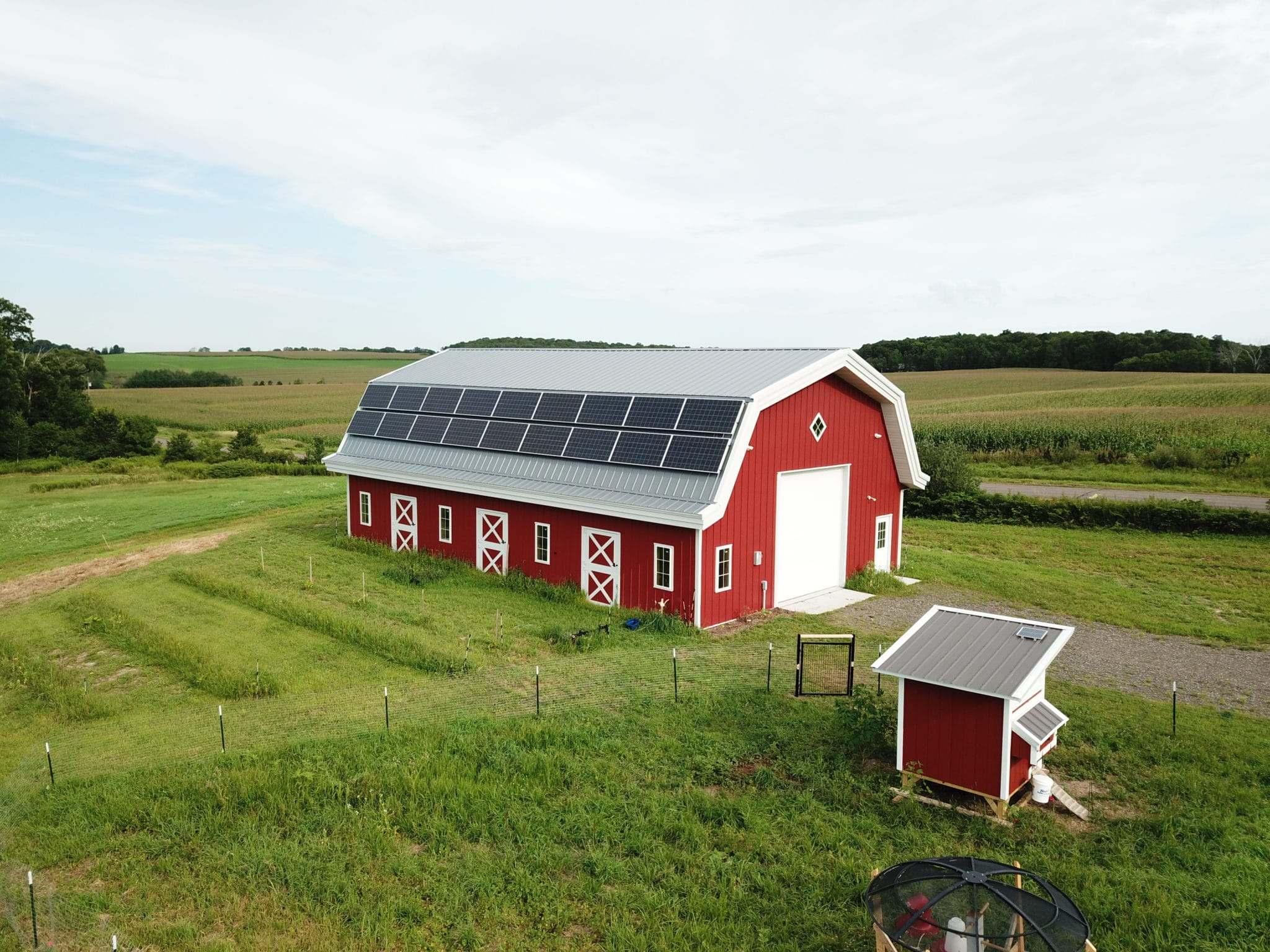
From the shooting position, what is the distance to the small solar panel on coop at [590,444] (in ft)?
66.2

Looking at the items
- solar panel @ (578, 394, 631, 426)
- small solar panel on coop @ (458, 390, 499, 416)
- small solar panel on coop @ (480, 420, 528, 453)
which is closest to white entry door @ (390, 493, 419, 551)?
small solar panel on coop @ (458, 390, 499, 416)

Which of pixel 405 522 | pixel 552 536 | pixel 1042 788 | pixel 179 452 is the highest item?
pixel 179 452

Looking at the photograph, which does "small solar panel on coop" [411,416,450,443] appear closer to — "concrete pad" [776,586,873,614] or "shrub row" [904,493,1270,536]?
"concrete pad" [776,586,873,614]

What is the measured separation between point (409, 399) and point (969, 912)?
→ 76.9 ft

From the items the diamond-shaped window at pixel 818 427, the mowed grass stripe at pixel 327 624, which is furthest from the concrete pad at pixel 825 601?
the mowed grass stripe at pixel 327 624

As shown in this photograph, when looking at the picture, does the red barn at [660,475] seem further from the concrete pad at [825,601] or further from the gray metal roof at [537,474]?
the concrete pad at [825,601]

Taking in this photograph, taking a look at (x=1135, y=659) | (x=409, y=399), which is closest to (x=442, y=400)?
(x=409, y=399)

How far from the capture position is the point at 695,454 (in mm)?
18250

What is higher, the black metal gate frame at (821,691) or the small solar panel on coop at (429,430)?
the small solar panel on coop at (429,430)

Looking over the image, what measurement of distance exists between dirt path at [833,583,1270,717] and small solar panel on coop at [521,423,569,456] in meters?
7.78

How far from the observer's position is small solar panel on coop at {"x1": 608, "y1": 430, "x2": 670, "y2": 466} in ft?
62.4

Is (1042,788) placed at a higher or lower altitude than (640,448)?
lower

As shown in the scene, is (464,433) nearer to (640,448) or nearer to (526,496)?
(526,496)

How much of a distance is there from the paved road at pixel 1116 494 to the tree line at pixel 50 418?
160 ft
